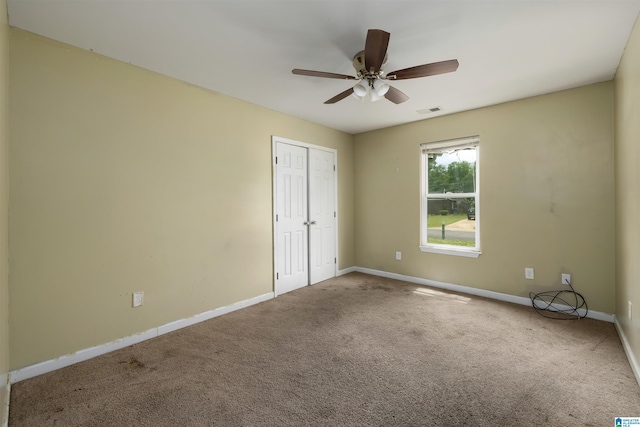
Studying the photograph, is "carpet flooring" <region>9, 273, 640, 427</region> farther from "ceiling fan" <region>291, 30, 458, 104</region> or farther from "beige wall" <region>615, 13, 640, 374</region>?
"ceiling fan" <region>291, 30, 458, 104</region>

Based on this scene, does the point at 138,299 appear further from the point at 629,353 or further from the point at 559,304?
the point at 559,304

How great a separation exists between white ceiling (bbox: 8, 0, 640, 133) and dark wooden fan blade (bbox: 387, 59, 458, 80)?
26 centimetres

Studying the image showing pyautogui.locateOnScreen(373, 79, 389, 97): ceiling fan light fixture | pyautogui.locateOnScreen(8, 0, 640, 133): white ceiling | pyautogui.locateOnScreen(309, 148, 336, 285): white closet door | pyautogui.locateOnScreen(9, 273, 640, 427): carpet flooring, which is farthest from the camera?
pyautogui.locateOnScreen(309, 148, 336, 285): white closet door

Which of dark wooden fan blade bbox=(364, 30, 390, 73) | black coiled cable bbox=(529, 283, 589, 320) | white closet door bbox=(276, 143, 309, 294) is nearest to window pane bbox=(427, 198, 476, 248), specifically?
black coiled cable bbox=(529, 283, 589, 320)

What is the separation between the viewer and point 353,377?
2055mm

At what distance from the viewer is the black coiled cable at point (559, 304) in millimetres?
3102

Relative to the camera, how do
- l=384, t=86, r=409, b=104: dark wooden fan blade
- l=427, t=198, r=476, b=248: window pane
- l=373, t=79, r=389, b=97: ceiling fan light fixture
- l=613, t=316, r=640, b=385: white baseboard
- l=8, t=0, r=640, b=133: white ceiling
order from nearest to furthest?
l=8, t=0, r=640, b=133: white ceiling
l=613, t=316, r=640, b=385: white baseboard
l=373, t=79, r=389, b=97: ceiling fan light fixture
l=384, t=86, r=409, b=104: dark wooden fan blade
l=427, t=198, r=476, b=248: window pane

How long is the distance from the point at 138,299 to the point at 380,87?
2826 mm

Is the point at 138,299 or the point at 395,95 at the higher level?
the point at 395,95

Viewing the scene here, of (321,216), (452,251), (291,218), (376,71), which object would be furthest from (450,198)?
(376,71)

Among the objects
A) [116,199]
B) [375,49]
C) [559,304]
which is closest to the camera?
[375,49]

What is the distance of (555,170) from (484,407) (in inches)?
111

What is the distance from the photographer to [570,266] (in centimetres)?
320

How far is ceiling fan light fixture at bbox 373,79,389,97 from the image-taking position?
2340 mm
